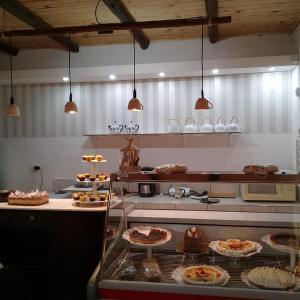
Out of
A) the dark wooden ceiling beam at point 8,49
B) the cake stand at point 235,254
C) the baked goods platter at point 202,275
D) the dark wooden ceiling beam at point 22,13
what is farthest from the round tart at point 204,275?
the dark wooden ceiling beam at point 8,49

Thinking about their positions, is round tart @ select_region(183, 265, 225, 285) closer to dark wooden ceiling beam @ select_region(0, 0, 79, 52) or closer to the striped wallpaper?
dark wooden ceiling beam @ select_region(0, 0, 79, 52)

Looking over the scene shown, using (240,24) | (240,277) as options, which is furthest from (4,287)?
(240,24)

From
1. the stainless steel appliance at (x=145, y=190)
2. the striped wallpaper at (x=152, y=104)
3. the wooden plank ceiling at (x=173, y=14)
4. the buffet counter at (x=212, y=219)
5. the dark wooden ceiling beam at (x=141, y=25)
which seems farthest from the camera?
the striped wallpaper at (x=152, y=104)

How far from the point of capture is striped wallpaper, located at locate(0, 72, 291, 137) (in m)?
4.58

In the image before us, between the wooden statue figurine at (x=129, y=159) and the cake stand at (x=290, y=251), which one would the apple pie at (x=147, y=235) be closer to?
the wooden statue figurine at (x=129, y=159)

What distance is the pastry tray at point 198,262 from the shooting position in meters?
1.88

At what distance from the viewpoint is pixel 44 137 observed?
208 inches

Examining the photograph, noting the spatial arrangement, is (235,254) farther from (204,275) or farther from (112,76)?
(112,76)

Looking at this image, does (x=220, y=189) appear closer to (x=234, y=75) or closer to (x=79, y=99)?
(x=234, y=75)

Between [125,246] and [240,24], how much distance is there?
9.52 feet

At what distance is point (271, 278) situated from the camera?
174cm

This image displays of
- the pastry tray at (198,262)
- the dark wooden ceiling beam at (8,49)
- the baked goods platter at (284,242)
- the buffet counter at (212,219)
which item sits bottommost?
the pastry tray at (198,262)

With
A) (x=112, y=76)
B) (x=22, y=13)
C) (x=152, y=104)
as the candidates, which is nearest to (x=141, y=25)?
(x=22, y=13)

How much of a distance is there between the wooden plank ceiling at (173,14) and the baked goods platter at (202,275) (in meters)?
2.44
